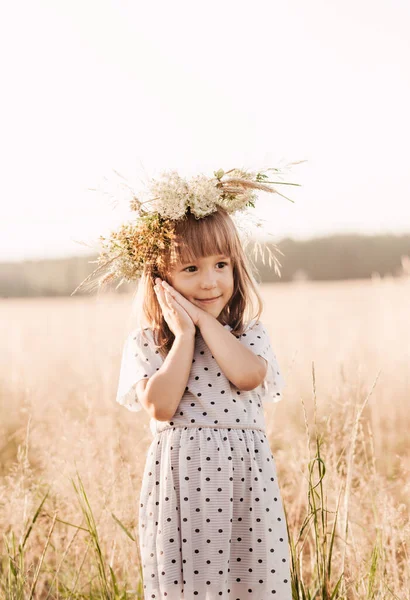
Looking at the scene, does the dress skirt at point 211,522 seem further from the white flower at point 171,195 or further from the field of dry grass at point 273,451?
the white flower at point 171,195

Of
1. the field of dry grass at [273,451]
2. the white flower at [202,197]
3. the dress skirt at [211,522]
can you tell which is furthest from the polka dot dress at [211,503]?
the white flower at [202,197]

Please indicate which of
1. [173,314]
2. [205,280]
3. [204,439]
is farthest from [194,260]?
[204,439]

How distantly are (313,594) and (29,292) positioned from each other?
19669mm

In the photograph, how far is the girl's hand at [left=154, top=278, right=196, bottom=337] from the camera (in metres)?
2.30

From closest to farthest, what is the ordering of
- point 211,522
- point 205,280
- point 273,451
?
point 211,522
point 205,280
point 273,451

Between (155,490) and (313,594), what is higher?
(155,490)

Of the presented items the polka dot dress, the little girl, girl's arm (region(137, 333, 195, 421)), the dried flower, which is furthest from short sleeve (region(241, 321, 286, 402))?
the dried flower

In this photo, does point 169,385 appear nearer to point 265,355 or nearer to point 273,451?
point 265,355

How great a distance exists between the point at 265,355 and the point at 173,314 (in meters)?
0.36

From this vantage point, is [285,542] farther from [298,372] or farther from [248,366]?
[298,372]

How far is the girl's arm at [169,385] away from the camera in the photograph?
2201 mm

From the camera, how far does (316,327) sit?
8.82m

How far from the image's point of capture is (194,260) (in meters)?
2.35

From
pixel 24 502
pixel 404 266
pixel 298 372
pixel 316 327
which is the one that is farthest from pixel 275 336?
pixel 24 502
